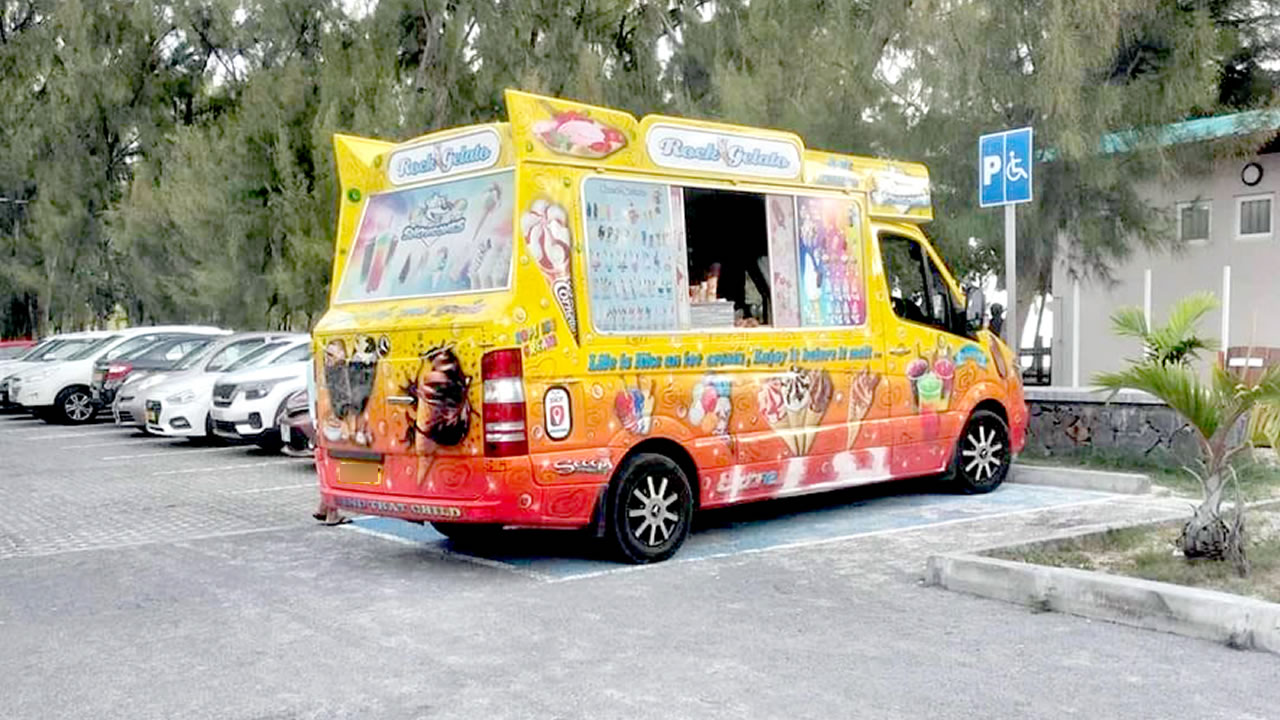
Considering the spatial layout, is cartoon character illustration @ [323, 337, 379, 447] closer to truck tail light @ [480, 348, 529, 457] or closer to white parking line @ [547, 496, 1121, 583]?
truck tail light @ [480, 348, 529, 457]

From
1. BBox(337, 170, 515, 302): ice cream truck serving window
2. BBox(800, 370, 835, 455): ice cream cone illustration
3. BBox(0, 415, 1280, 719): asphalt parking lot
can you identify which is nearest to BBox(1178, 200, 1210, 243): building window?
BBox(0, 415, 1280, 719): asphalt parking lot

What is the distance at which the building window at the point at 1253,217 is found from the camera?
17.1 metres

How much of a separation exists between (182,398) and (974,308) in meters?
11.2

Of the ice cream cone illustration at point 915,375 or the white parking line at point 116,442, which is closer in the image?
the ice cream cone illustration at point 915,375

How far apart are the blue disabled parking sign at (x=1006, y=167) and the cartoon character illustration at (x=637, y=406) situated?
4674 millimetres

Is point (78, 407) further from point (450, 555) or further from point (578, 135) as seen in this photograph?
point (578, 135)

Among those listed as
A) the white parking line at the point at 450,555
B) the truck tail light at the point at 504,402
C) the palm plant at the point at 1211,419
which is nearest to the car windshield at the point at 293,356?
the white parking line at the point at 450,555

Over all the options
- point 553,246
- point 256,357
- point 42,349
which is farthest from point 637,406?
point 42,349

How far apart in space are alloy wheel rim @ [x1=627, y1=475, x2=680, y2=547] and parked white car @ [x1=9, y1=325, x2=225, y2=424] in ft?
53.3

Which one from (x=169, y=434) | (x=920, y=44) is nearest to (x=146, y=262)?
(x=169, y=434)

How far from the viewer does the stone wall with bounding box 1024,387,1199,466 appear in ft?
38.7

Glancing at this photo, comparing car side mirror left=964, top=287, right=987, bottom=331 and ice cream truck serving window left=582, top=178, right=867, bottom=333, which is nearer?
ice cream truck serving window left=582, top=178, right=867, bottom=333

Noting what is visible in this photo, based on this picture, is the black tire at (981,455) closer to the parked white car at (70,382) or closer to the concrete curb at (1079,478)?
the concrete curb at (1079,478)

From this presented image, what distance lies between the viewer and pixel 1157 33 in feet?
43.0
